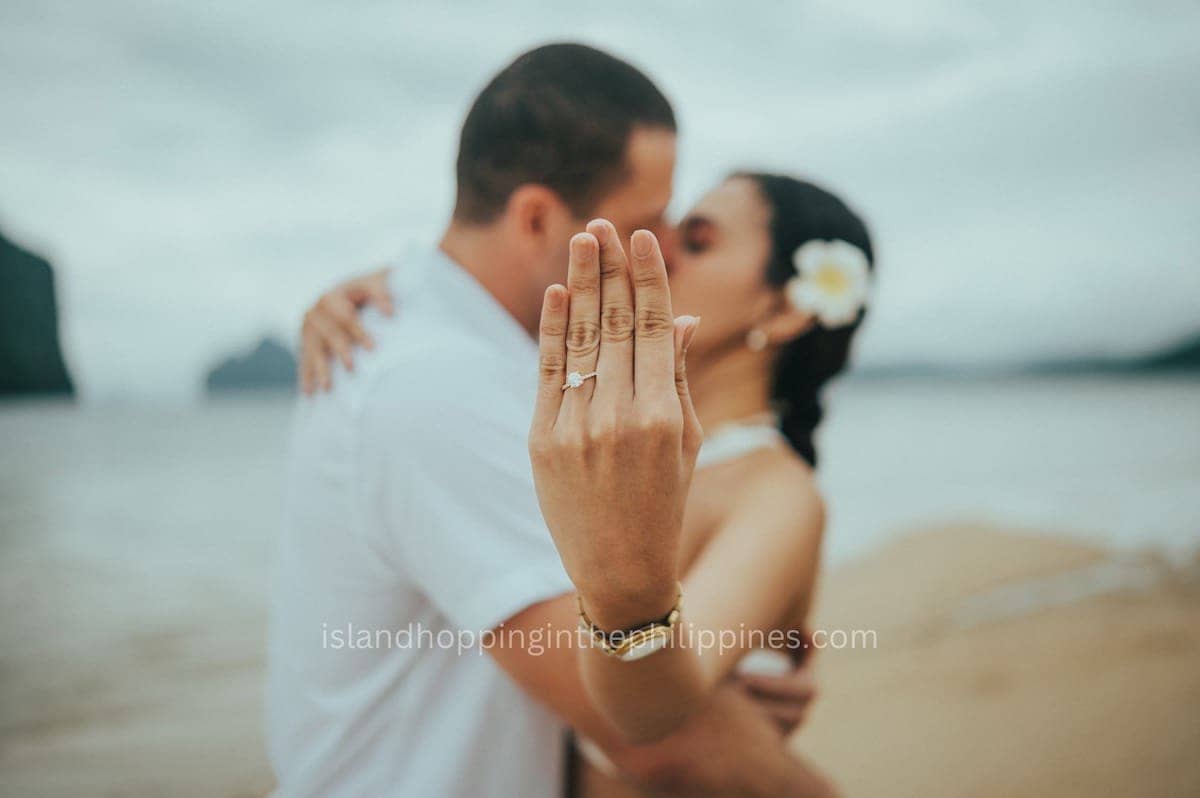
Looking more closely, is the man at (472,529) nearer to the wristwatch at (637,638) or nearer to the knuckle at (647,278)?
the wristwatch at (637,638)

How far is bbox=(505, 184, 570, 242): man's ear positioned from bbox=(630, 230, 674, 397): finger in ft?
3.15

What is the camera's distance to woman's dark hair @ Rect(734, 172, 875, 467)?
300 cm

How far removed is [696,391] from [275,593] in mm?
1837

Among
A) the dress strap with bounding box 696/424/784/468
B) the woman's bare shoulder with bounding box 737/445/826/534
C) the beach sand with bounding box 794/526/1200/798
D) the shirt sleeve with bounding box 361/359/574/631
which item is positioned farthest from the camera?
the beach sand with bounding box 794/526/1200/798

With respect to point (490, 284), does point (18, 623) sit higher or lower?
lower

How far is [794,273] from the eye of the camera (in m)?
3.01

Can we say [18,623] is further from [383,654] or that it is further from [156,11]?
[383,654]

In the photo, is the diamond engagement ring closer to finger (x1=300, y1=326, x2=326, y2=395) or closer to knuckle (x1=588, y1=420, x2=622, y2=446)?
knuckle (x1=588, y1=420, x2=622, y2=446)

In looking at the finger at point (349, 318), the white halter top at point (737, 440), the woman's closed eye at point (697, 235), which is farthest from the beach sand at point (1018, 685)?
the finger at point (349, 318)

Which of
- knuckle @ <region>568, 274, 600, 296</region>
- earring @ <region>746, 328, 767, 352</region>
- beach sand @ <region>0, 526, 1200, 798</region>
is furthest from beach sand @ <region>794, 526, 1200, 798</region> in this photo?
knuckle @ <region>568, 274, 600, 296</region>

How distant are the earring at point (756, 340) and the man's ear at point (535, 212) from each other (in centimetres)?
128

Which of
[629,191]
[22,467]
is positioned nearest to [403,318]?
[629,191]

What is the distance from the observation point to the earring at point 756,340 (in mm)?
3055

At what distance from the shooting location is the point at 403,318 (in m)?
1.84
